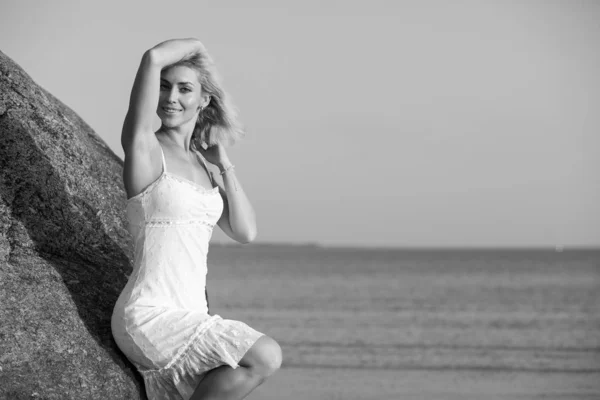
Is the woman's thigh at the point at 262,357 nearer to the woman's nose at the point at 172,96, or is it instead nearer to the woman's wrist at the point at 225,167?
the woman's wrist at the point at 225,167

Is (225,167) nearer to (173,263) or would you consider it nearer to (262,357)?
(173,263)

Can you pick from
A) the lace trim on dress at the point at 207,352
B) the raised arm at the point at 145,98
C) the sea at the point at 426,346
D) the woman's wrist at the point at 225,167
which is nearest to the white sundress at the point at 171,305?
the lace trim on dress at the point at 207,352

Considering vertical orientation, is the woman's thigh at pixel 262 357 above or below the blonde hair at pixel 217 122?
below

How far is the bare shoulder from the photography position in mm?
3996

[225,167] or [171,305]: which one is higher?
[225,167]

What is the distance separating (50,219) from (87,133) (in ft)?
3.38

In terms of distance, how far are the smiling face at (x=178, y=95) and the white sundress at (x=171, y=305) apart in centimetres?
38

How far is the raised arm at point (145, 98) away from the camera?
3961mm

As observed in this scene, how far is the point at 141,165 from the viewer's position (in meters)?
4.01

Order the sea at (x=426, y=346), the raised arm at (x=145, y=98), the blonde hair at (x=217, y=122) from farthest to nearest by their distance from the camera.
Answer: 1. the sea at (x=426, y=346)
2. the blonde hair at (x=217, y=122)
3. the raised arm at (x=145, y=98)

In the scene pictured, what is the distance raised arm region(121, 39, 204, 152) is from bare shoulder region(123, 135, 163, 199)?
0.01m

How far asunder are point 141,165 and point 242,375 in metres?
1.26

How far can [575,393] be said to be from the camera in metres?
11.0

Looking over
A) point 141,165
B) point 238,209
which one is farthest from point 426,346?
point 141,165
